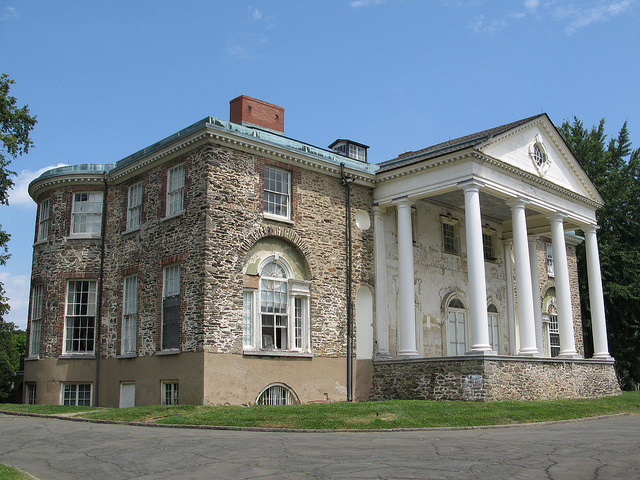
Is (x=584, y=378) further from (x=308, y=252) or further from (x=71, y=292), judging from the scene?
(x=71, y=292)

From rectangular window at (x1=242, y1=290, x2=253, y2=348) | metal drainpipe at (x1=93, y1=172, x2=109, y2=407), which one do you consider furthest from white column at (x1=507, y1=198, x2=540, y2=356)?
metal drainpipe at (x1=93, y1=172, x2=109, y2=407)

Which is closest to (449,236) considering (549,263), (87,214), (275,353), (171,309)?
(275,353)

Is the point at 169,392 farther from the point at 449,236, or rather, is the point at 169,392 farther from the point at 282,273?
the point at 449,236

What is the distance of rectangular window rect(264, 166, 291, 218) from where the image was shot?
21703 millimetres

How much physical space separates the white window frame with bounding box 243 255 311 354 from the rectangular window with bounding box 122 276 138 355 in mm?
4482

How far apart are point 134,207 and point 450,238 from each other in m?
12.9

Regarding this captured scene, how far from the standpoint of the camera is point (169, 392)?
66.5 feet

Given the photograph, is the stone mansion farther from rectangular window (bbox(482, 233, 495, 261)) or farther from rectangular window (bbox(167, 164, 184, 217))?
rectangular window (bbox(482, 233, 495, 261))

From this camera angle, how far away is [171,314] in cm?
2064

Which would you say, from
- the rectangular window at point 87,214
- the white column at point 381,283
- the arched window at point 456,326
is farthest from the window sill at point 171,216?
the arched window at point 456,326

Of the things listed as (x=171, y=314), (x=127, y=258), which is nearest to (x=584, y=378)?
(x=171, y=314)

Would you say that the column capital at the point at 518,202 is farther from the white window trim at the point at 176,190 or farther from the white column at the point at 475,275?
the white window trim at the point at 176,190

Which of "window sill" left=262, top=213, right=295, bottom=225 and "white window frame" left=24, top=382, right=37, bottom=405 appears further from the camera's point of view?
"white window frame" left=24, top=382, right=37, bottom=405

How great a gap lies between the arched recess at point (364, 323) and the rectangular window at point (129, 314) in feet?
25.7
